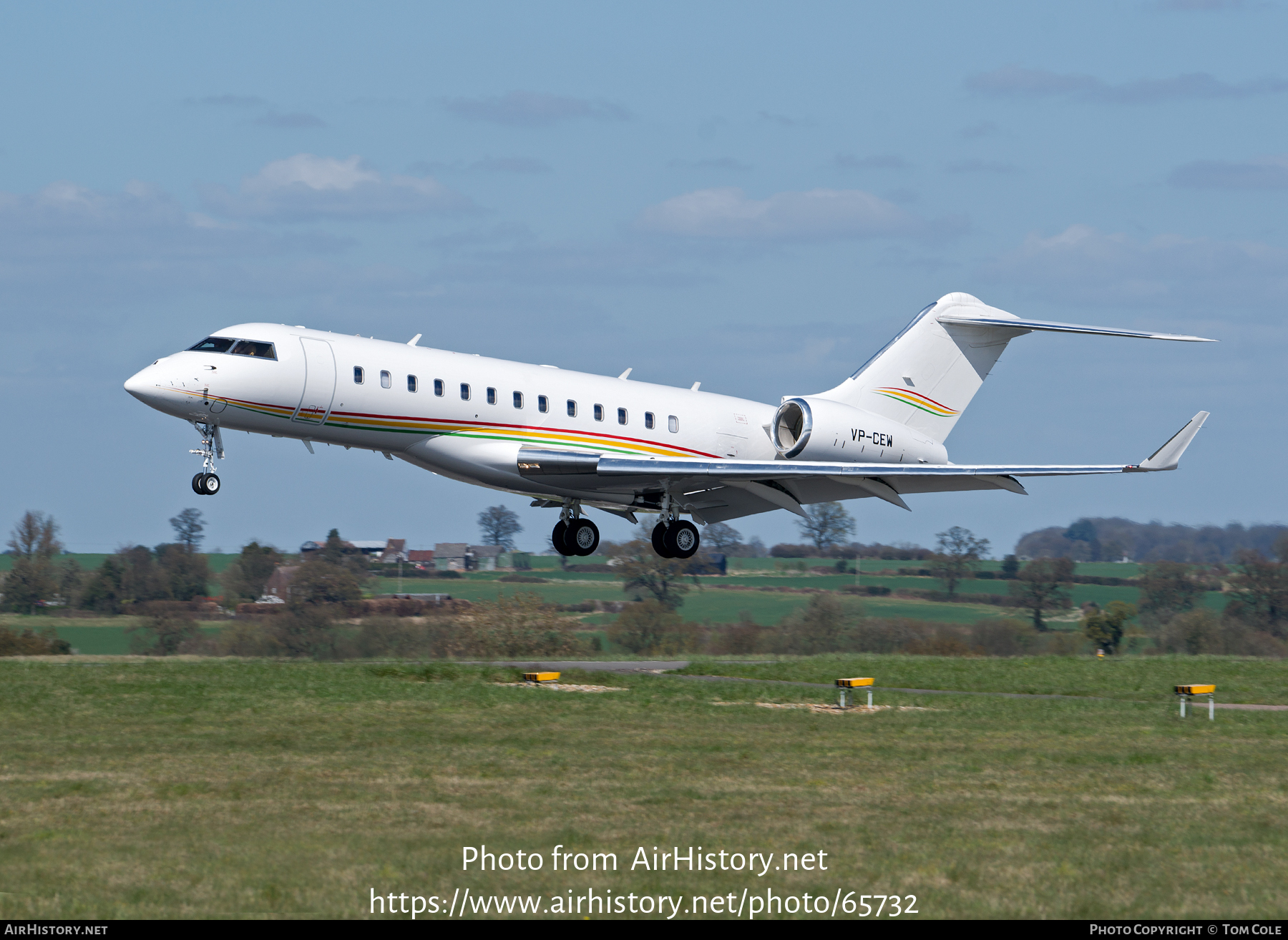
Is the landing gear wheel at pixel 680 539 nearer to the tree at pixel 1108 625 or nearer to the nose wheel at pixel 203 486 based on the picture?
the nose wheel at pixel 203 486

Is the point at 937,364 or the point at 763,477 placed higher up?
the point at 937,364

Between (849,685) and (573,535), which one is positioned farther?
(573,535)

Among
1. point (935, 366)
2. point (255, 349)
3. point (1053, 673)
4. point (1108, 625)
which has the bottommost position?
point (1053, 673)

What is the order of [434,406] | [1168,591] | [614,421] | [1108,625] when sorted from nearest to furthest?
[434,406]
[614,421]
[1108,625]
[1168,591]

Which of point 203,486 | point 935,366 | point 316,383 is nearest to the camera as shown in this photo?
point 203,486

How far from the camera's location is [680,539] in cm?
2777

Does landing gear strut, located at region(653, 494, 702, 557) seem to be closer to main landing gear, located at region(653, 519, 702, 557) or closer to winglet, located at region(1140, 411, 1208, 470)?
main landing gear, located at region(653, 519, 702, 557)

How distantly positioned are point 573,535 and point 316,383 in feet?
23.4

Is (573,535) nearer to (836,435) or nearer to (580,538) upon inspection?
(580,538)

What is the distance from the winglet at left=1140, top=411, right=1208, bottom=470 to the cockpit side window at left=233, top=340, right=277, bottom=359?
549 inches

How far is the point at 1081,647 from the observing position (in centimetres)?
5366

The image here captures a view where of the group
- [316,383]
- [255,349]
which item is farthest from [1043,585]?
[255,349]
